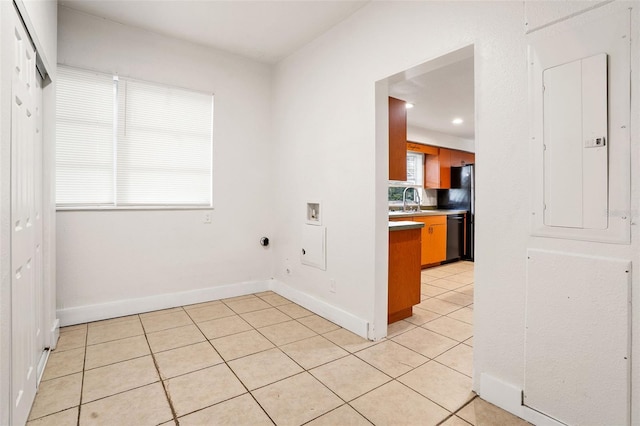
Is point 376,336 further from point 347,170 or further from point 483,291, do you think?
point 347,170

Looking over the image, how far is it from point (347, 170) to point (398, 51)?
1.03 metres

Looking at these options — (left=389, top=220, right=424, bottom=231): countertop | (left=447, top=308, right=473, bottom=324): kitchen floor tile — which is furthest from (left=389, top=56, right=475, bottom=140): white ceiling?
(left=447, top=308, right=473, bottom=324): kitchen floor tile

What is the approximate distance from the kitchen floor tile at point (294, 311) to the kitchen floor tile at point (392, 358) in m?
0.92

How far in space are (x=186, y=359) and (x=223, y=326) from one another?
61 centimetres

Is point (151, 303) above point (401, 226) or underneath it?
underneath

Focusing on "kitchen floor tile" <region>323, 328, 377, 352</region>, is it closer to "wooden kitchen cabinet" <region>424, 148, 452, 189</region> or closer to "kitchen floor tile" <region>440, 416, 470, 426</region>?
"kitchen floor tile" <region>440, 416, 470, 426</region>

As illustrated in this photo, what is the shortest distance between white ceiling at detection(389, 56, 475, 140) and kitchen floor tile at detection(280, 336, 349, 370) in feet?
8.09

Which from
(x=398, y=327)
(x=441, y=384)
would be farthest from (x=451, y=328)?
(x=441, y=384)

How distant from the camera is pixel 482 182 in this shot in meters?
1.82

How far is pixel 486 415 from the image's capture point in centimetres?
166

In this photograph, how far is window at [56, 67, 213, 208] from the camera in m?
2.84

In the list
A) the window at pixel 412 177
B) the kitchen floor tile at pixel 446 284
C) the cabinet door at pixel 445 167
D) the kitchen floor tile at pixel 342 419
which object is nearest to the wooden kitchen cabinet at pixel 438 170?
the cabinet door at pixel 445 167

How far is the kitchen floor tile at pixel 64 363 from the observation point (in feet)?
6.61

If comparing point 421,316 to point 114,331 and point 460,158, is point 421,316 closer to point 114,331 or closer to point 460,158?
point 114,331
